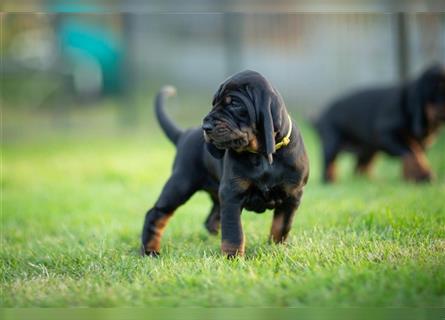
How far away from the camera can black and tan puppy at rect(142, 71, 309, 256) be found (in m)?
3.71

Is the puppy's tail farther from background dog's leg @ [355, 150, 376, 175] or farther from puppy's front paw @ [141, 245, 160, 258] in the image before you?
background dog's leg @ [355, 150, 376, 175]

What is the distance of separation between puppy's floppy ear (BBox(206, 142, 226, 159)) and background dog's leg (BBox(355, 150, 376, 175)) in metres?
4.55

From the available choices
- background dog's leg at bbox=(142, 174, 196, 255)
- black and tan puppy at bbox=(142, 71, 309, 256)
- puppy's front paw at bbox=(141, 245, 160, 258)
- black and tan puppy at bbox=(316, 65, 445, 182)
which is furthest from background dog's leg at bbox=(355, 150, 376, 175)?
puppy's front paw at bbox=(141, 245, 160, 258)

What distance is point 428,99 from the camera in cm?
737

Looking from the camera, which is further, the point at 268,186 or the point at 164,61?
the point at 164,61

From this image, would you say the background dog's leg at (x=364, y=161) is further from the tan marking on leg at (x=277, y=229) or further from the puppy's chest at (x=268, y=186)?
the puppy's chest at (x=268, y=186)

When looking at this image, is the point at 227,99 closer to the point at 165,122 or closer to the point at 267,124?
the point at 267,124

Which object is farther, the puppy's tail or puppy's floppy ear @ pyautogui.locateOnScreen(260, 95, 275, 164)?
the puppy's tail

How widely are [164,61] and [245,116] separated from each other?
1214cm

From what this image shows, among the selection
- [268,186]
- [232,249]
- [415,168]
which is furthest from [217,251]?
[415,168]

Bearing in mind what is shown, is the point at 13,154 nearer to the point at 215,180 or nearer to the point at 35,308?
the point at 215,180

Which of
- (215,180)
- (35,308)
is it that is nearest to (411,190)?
(215,180)

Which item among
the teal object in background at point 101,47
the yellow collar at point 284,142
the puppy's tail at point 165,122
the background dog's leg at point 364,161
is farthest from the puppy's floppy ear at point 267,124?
the teal object in background at point 101,47

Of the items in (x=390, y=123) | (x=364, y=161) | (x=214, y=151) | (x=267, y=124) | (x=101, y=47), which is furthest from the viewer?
(x=101, y=47)
